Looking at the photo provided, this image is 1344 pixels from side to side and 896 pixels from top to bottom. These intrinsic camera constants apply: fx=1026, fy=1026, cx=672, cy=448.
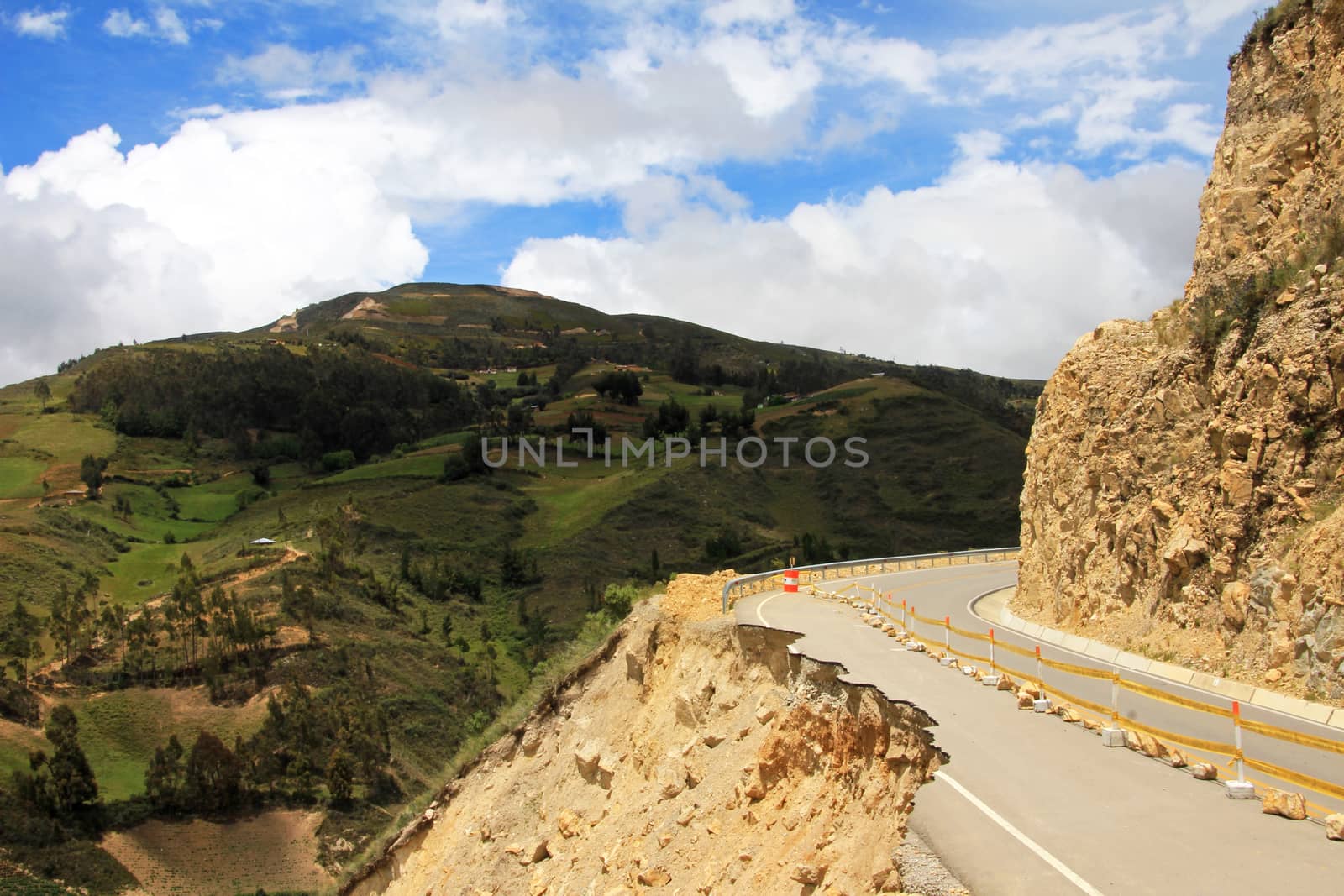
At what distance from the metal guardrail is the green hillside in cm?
333

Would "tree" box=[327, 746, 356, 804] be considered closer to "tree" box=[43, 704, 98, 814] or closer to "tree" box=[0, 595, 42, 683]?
"tree" box=[43, 704, 98, 814]

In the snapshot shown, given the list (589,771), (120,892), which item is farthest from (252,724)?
(589,771)

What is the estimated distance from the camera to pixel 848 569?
115 feet

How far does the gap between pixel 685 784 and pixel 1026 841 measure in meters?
6.91

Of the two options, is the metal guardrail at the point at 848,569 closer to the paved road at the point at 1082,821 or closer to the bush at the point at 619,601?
the bush at the point at 619,601

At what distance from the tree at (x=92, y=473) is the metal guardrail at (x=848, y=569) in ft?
229

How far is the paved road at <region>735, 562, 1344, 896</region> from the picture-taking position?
646 cm

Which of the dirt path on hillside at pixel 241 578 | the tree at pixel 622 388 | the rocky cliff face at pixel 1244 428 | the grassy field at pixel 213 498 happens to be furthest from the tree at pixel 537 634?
the tree at pixel 622 388

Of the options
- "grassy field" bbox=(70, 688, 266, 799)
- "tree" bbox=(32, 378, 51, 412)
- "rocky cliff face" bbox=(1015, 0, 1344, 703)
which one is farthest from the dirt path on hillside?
"tree" bbox=(32, 378, 51, 412)

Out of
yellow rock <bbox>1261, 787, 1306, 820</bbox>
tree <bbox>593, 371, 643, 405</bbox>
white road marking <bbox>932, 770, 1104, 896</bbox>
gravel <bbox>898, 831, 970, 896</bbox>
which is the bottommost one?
gravel <bbox>898, 831, 970, 896</bbox>

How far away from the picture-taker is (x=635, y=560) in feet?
230

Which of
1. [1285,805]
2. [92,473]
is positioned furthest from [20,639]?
[1285,805]

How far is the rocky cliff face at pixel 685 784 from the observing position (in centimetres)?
956

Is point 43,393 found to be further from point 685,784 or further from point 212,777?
point 685,784
